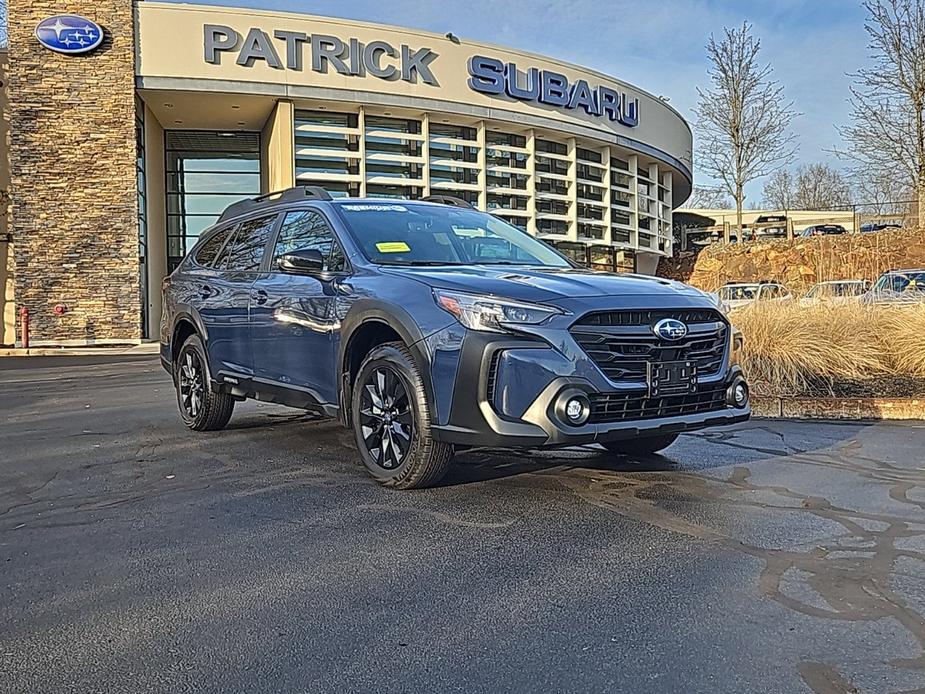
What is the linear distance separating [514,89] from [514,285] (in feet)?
73.6

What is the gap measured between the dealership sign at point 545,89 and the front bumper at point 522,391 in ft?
72.2

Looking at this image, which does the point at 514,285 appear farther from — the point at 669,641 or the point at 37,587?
the point at 37,587

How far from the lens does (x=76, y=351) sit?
19.2 m

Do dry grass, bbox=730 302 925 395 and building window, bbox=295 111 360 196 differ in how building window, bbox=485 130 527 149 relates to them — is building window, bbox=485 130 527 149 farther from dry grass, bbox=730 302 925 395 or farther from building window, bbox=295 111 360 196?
dry grass, bbox=730 302 925 395

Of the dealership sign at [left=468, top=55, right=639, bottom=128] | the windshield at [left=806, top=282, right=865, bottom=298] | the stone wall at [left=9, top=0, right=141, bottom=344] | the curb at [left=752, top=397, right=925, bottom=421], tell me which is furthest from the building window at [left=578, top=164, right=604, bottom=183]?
the curb at [left=752, top=397, right=925, bottom=421]

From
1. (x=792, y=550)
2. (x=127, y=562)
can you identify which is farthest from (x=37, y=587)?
(x=792, y=550)

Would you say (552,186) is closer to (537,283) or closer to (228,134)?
(228,134)

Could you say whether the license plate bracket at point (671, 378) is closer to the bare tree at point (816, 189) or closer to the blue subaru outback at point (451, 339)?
the blue subaru outback at point (451, 339)

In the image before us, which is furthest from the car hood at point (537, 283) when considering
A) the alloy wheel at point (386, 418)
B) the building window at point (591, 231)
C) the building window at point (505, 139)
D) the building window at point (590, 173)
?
the building window at point (590, 173)

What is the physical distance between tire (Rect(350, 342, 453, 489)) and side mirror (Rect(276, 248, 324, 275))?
29.8 inches

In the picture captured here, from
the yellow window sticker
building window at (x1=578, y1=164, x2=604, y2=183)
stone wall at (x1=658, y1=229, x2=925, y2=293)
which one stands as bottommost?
the yellow window sticker

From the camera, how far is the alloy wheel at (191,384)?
708 centimetres

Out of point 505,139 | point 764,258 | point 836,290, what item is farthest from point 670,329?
point 764,258

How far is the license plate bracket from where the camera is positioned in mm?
4461
